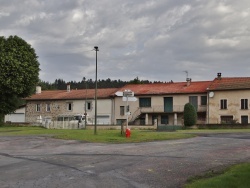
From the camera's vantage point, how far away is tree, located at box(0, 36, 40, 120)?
52281 millimetres

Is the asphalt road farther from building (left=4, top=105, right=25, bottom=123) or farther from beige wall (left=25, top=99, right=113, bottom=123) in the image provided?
building (left=4, top=105, right=25, bottom=123)

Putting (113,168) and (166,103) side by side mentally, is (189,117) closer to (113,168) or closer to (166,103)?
(166,103)

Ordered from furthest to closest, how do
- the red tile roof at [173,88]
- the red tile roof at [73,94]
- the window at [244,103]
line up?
1. the red tile roof at [73,94]
2. the red tile roof at [173,88]
3. the window at [244,103]

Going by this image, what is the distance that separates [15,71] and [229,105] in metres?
29.5

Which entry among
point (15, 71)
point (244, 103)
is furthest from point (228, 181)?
point (244, 103)

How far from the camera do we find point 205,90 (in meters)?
59.0

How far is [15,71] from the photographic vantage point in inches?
2078

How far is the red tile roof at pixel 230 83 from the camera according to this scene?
56.7 m

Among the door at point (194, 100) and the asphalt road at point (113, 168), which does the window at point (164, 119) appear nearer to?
the door at point (194, 100)

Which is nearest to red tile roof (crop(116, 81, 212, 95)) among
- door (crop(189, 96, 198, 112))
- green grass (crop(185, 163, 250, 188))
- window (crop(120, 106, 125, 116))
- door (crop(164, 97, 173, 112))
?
door (crop(189, 96, 198, 112))

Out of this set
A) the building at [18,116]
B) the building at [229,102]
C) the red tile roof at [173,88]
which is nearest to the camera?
the building at [229,102]

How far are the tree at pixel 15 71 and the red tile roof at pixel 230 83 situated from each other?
2542 centimetres

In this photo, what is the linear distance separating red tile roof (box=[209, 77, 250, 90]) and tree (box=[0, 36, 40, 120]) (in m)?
25.4

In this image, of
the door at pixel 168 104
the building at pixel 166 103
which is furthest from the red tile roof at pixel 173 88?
the door at pixel 168 104
